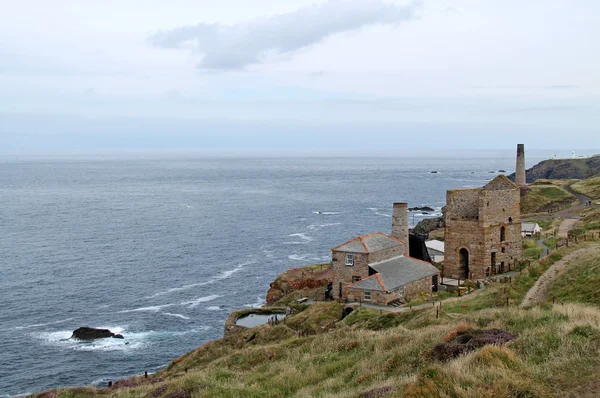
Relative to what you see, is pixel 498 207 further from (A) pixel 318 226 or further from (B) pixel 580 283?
(A) pixel 318 226

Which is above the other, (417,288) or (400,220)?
(400,220)

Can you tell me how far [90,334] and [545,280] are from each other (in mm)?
36835

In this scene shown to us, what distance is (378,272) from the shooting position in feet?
128

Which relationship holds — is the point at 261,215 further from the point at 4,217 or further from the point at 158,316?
the point at 158,316

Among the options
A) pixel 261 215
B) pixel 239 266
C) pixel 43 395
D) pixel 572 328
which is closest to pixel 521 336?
pixel 572 328

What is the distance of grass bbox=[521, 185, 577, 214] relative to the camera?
85.9 meters

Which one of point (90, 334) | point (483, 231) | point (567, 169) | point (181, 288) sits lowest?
point (90, 334)

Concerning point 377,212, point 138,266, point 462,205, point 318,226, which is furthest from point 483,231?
point 377,212

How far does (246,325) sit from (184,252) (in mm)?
42447

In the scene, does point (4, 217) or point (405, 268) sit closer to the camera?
point (405, 268)

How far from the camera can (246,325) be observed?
38.9 m

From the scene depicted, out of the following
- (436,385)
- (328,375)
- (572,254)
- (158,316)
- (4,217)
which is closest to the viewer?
(436,385)

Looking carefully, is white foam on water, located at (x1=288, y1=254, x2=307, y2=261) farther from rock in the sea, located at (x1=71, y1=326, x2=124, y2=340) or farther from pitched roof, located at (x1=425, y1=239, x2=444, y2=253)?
rock in the sea, located at (x1=71, y1=326, x2=124, y2=340)

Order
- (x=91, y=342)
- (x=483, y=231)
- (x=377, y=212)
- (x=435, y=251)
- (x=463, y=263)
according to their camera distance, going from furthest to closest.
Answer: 1. (x=377, y=212)
2. (x=435, y=251)
3. (x=91, y=342)
4. (x=463, y=263)
5. (x=483, y=231)
